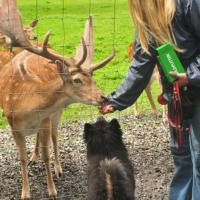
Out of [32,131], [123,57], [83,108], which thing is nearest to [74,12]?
[123,57]

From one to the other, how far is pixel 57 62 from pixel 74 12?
18.9 metres

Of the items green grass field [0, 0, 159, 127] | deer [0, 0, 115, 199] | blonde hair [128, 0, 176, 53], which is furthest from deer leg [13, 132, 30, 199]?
blonde hair [128, 0, 176, 53]

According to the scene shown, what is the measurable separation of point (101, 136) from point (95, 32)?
41.8 feet

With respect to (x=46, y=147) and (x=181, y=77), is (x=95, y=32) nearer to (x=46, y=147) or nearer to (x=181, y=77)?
(x=46, y=147)

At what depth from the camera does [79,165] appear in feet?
21.6

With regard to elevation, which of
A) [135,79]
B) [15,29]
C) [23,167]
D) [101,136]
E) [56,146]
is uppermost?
[15,29]

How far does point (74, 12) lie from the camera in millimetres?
24266

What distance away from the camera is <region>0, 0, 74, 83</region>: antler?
18.1 feet

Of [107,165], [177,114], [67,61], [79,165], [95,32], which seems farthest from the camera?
[95,32]

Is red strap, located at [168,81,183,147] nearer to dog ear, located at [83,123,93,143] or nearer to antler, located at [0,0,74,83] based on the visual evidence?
dog ear, located at [83,123,93,143]

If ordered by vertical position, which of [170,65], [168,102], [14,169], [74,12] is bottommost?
[14,169]

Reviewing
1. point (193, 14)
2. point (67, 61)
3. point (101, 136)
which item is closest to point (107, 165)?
A: point (101, 136)

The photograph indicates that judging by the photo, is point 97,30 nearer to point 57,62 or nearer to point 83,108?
point 83,108

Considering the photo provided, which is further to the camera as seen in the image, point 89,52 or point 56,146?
point 56,146
